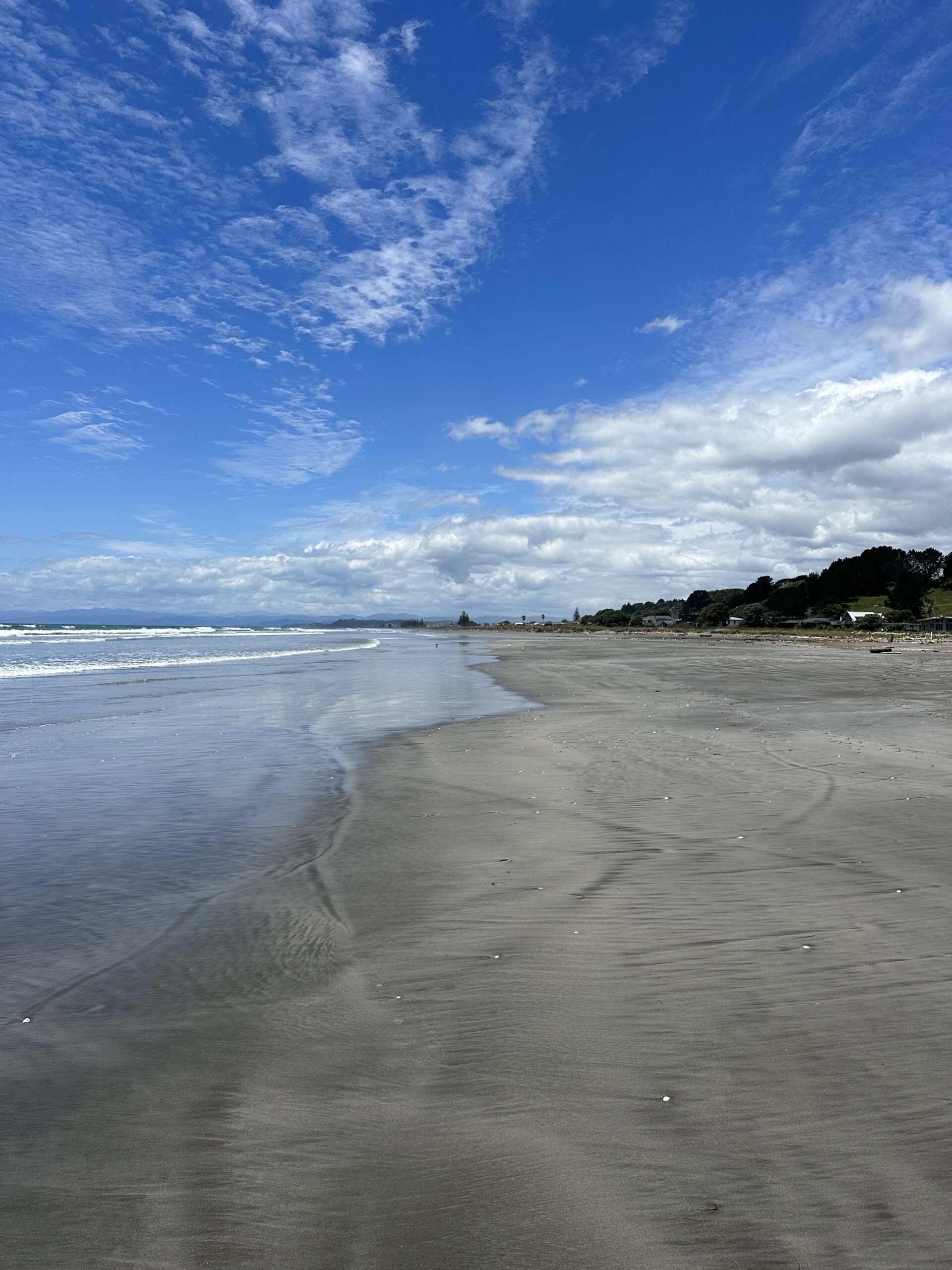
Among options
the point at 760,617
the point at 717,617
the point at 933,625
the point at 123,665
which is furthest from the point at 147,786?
the point at 717,617

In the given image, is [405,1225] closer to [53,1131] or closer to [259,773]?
[53,1131]

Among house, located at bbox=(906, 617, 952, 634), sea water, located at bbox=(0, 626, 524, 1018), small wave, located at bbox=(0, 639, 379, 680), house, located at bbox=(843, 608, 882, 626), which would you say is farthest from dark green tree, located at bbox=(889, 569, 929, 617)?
sea water, located at bbox=(0, 626, 524, 1018)

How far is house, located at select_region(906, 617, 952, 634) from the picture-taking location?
128 m

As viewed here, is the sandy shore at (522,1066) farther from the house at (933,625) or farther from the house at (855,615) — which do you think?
the house at (855,615)

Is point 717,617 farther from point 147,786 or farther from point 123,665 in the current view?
point 147,786

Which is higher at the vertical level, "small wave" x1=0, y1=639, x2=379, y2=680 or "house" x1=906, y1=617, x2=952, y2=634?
"house" x1=906, y1=617, x2=952, y2=634

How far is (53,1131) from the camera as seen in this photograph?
153 inches

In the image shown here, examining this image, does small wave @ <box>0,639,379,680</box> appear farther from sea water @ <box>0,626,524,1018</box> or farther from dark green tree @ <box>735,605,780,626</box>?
dark green tree @ <box>735,605,780,626</box>

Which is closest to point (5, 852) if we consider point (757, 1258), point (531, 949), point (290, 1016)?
point (290, 1016)

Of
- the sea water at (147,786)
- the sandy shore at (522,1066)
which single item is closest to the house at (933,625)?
the sea water at (147,786)

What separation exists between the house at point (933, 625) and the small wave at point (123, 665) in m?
117

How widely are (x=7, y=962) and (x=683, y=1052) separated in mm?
5279

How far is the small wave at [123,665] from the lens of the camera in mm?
36969

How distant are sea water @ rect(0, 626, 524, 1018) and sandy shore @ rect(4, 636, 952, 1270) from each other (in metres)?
0.64
